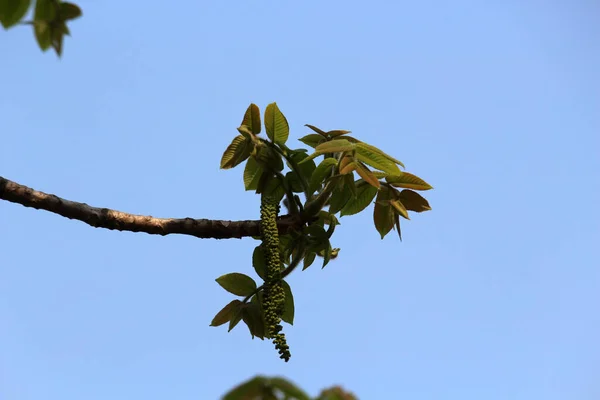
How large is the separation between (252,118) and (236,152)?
0.55 ft

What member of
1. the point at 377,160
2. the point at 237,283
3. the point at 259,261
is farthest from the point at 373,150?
the point at 237,283

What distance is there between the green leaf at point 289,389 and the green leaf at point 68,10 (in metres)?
1.17

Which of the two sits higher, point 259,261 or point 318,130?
point 318,130

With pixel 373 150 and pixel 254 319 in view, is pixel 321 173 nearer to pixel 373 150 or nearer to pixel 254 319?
pixel 373 150

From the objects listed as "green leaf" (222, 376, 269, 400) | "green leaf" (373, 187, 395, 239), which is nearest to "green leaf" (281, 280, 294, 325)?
"green leaf" (373, 187, 395, 239)

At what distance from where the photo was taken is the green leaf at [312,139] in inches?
148

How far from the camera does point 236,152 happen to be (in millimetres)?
3518

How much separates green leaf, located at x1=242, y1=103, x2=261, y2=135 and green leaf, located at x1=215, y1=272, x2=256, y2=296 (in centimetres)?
65

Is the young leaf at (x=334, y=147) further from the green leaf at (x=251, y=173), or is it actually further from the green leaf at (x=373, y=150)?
the green leaf at (x=251, y=173)

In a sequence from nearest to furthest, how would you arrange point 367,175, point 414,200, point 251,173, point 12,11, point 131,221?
point 12,11 < point 131,221 < point 367,175 < point 251,173 < point 414,200

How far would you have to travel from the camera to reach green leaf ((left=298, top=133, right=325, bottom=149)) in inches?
148

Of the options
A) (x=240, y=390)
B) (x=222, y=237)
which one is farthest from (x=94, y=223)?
(x=240, y=390)

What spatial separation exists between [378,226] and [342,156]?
0.51 metres

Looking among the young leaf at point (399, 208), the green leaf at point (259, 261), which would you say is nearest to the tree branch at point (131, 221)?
the green leaf at point (259, 261)
